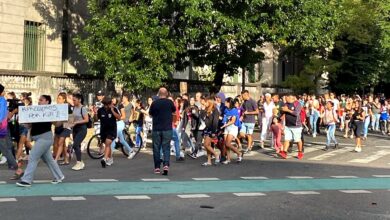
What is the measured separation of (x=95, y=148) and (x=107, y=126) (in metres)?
2.57

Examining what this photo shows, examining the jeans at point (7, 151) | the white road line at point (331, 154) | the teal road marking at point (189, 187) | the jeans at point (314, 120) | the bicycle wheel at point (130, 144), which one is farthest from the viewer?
the jeans at point (314, 120)

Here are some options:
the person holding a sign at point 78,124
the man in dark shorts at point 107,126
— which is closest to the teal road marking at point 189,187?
the man in dark shorts at point 107,126

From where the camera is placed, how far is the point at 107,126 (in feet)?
44.4

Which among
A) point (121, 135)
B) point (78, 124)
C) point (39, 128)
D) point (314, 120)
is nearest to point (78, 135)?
point (78, 124)

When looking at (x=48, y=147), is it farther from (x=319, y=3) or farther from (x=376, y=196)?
(x=319, y=3)

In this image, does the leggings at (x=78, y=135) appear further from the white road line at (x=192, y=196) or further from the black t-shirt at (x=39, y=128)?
the white road line at (x=192, y=196)

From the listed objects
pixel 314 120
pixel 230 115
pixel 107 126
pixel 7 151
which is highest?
pixel 230 115

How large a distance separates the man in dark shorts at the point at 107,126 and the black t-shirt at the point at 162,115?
126cm

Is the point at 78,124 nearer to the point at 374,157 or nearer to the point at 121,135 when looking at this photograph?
the point at 121,135

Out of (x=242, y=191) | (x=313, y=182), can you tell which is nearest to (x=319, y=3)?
(x=313, y=182)

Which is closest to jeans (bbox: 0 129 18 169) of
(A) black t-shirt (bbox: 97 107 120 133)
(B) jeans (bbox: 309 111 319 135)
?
→ (A) black t-shirt (bbox: 97 107 120 133)

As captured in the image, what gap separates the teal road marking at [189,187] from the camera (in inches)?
393

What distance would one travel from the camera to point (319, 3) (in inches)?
976

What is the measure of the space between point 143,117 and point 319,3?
10.5m
